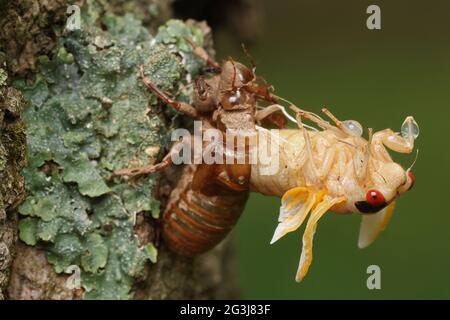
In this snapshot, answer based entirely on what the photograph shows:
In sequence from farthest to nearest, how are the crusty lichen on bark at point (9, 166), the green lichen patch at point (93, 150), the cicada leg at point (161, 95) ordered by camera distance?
the cicada leg at point (161, 95), the green lichen patch at point (93, 150), the crusty lichen on bark at point (9, 166)

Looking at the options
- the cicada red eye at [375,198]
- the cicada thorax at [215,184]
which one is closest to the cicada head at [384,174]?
the cicada red eye at [375,198]

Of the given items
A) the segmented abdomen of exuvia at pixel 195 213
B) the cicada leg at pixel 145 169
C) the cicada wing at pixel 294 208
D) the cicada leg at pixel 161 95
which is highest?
the cicada leg at pixel 161 95

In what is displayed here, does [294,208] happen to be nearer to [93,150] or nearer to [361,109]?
[93,150]

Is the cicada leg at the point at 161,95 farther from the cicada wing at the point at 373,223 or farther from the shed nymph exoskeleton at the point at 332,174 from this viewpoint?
the cicada wing at the point at 373,223

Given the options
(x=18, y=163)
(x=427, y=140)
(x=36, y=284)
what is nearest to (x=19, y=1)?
(x=18, y=163)

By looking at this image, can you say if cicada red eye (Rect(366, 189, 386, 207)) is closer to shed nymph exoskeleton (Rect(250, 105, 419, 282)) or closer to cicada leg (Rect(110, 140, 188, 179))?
shed nymph exoskeleton (Rect(250, 105, 419, 282))

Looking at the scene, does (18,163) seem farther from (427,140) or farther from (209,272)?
(427,140)

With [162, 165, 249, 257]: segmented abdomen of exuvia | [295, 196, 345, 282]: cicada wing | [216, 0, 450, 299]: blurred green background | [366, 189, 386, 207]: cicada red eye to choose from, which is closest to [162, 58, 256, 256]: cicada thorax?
[162, 165, 249, 257]: segmented abdomen of exuvia
